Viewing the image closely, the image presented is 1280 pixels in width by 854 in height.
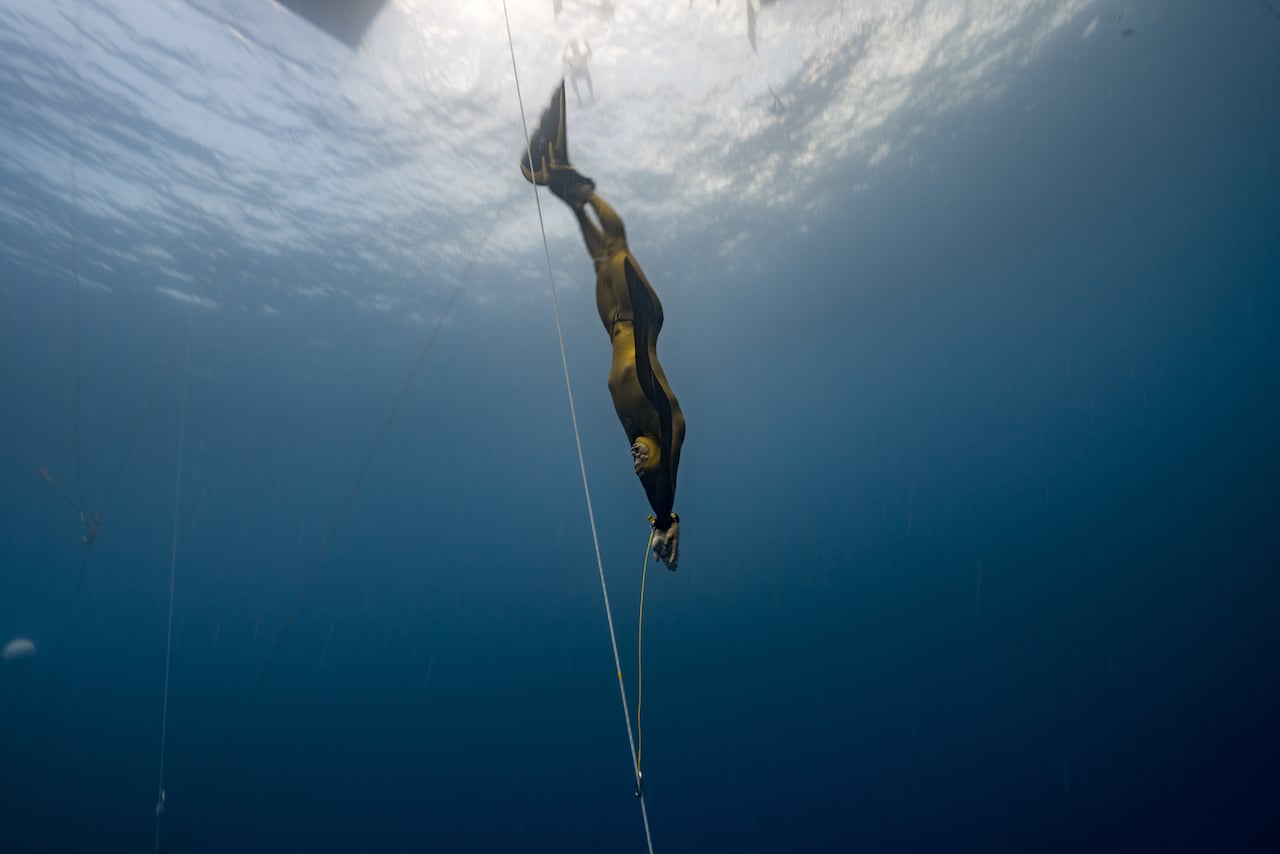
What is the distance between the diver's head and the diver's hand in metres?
0.48

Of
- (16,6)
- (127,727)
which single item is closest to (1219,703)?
(16,6)

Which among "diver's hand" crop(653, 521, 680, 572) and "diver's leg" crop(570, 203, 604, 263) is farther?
"diver's leg" crop(570, 203, 604, 263)

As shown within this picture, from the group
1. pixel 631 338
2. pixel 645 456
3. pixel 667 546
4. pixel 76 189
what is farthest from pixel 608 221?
pixel 76 189

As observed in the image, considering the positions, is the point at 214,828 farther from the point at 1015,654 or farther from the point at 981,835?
the point at 1015,654

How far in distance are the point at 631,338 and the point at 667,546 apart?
1561 millimetres

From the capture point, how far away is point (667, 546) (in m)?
3.70

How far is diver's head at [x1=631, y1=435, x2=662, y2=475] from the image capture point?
3.48 metres

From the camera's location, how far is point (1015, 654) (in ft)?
130

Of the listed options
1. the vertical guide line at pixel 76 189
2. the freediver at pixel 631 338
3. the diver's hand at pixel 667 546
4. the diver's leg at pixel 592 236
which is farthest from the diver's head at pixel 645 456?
the vertical guide line at pixel 76 189

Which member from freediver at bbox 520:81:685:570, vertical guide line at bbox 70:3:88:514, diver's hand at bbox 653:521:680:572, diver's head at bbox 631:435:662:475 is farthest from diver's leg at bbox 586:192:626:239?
vertical guide line at bbox 70:3:88:514

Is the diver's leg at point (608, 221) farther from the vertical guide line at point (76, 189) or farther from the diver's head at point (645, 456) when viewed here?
the vertical guide line at point (76, 189)

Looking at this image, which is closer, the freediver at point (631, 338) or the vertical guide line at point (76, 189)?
the freediver at point (631, 338)

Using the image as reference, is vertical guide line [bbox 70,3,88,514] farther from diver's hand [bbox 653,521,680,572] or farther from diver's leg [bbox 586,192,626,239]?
diver's hand [bbox 653,521,680,572]

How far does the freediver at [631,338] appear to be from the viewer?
362cm
